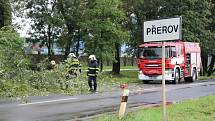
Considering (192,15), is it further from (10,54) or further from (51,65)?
(10,54)

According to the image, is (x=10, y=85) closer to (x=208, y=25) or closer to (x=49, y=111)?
(x=49, y=111)

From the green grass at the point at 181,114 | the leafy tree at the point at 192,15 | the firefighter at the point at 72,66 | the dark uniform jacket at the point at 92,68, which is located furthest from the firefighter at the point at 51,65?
the leafy tree at the point at 192,15

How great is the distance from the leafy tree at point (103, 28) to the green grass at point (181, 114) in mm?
20926

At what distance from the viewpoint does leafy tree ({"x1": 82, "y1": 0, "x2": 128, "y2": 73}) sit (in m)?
37.3

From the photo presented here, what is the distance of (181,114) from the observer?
13.9 metres

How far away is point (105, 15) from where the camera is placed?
37.6 m

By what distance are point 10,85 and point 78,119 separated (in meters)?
3.14

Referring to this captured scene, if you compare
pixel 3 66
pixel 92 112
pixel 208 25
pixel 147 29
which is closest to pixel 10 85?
pixel 3 66

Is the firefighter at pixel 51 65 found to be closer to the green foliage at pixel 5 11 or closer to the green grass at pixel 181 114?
the green grass at pixel 181 114

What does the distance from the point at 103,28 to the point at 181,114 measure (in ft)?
78.1

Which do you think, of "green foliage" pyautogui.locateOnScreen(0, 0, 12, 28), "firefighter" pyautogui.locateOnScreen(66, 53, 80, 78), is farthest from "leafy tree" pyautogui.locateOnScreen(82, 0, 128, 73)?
"firefighter" pyautogui.locateOnScreen(66, 53, 80, 78)

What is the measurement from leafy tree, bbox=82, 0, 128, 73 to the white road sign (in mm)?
25689

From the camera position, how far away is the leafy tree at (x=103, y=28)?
37344mm

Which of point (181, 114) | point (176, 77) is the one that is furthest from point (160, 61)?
point (181, 114)
